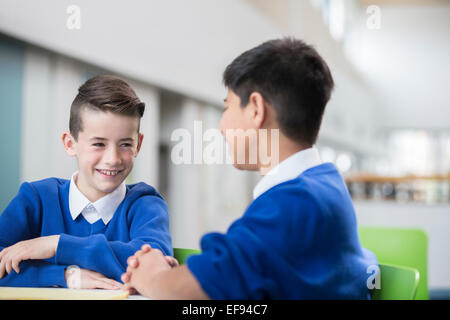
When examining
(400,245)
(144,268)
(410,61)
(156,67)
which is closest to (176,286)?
(144,268)

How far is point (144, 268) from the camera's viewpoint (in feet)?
1.98

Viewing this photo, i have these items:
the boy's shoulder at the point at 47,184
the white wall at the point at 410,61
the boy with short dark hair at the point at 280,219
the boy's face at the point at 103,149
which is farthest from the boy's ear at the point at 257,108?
the white wall at the point at 410,61

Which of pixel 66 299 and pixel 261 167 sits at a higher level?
pixel 261 167

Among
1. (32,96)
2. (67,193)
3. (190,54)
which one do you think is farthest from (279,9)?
(67,193)

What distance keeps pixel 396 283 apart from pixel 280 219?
281 mm

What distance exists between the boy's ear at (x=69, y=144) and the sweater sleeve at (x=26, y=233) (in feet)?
0.25

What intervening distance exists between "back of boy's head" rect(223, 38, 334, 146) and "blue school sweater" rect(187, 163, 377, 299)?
3.1 inches

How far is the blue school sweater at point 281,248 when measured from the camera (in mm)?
492

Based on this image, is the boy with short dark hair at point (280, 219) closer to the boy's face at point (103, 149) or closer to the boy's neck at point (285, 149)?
the boy's neck at point (285, 149)

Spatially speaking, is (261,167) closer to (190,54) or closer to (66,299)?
(66,299)

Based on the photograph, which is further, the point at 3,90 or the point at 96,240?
the point at 3,90

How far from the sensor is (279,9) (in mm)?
1133

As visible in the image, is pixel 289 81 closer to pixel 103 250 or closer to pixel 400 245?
pixel 103 250
